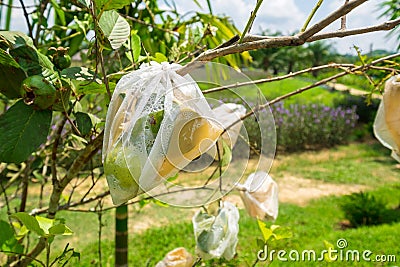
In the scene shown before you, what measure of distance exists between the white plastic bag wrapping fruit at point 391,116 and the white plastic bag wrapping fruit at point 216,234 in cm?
36

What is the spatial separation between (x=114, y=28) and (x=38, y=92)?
0.10 m

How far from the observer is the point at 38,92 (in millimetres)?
390

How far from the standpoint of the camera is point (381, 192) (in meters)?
3.97

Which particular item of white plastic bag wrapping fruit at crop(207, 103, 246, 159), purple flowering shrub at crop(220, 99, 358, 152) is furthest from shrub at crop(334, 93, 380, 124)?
white plastic bag wrapping fruit at crop(207, 103, 246, 159)

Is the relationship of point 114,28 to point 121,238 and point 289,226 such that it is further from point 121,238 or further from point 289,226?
point 289,226

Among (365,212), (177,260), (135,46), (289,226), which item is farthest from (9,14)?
(365,212)

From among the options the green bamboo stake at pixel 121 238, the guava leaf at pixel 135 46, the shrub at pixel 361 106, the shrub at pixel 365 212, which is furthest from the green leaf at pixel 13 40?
the shrub at pixel 361 106

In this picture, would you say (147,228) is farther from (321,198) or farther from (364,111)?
(364,111)

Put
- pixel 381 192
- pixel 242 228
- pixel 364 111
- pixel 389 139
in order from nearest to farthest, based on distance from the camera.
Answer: pixel 389 139, pixel 242 228, pixel 381 192, pixel 364 111

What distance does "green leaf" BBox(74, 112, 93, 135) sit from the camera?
486mm

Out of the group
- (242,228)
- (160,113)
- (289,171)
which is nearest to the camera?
(160,113)

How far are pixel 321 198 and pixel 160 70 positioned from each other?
3891 mm

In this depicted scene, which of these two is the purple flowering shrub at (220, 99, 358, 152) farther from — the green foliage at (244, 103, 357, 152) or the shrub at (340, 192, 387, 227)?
the shrub at (340, 192, 387, 227)

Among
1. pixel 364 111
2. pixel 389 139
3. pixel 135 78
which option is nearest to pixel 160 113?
pixel 135 78
